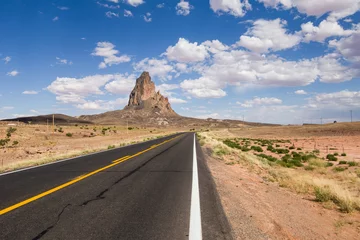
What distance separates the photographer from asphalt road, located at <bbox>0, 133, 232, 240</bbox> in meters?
4.66

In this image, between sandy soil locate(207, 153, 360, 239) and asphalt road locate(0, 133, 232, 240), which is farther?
sandy soil locate(207, 153, 360, 239)

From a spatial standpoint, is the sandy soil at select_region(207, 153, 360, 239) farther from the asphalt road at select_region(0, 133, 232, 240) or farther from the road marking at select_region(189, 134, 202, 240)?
the road marking at select_region(189, 134, 202, 240)

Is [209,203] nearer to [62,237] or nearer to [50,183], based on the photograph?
[62,237]

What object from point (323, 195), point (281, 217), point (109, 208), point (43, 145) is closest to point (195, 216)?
point (109, 208)

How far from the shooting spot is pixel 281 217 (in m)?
6.35

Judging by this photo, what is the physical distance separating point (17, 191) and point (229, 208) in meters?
5.60

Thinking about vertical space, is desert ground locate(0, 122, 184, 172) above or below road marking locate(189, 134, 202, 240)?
below

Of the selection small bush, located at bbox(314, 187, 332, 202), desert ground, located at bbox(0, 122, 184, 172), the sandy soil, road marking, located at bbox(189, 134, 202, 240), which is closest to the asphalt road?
road marking, located at bbox(189, 134, 202, 240)

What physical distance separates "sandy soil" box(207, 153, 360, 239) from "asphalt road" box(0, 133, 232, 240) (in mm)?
371

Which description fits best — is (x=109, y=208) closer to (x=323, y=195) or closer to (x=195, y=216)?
(x=195, y=216)

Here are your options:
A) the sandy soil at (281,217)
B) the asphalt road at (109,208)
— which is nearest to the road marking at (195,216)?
the asphalt road at (109,208)

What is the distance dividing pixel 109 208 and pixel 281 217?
3.73 m

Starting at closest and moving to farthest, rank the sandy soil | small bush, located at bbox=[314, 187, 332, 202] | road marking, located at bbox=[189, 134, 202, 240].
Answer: road marking, located at bbox=[189, 134, 202, 240] < the sandy soil < small bush, located at bbox=[314, 187, 332, 202]

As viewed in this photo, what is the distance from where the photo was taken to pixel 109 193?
737 cm
